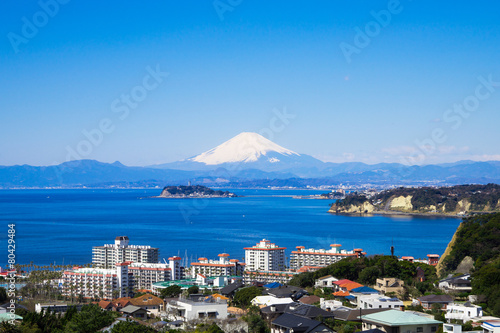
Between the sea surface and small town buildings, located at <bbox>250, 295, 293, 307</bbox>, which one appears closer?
small town buildings, located at <bbox>250, 295, 293, 307</bbox>

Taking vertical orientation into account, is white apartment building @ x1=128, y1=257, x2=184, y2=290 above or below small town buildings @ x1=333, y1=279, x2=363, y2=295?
below

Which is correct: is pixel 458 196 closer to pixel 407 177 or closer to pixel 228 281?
pixel 228 281

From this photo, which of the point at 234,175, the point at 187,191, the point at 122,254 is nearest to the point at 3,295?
the point at 122,254

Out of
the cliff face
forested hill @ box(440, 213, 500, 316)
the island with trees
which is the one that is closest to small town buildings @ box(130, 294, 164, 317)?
forested hill @ box(440, 213, 500, 316)

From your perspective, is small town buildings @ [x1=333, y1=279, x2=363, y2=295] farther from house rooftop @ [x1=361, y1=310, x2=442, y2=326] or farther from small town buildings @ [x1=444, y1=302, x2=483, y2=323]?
house rooftop @ [x1=361, y1=310, x2=442, y2=326]

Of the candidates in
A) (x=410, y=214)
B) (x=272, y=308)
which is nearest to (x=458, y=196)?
(x=410, y=214)
